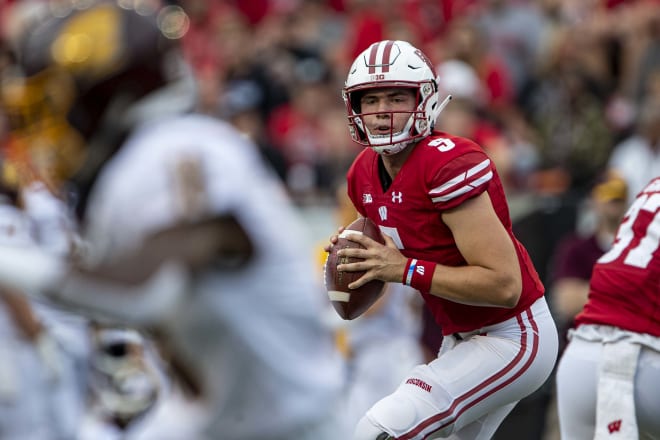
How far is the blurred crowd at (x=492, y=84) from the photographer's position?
28.2ft

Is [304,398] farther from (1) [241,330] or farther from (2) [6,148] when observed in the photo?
(2) [6,148]

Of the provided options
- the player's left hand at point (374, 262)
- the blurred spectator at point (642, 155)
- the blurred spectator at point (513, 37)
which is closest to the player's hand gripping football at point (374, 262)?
the player's left hand at point (374, 262)

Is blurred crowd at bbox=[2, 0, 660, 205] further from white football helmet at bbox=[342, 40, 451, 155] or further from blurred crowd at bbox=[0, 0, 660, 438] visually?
white football helmet at bbox=[342, 40, 451, 155]

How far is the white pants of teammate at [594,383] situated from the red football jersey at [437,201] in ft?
1.18

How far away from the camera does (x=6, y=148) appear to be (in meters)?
7.18

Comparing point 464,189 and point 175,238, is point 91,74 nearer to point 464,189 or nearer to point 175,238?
point 175,238

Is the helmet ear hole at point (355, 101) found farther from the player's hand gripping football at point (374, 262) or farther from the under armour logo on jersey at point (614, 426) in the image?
the under armour logo on jersey at point (614, 426)

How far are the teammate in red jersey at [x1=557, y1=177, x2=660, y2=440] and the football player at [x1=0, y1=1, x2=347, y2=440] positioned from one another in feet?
3.68

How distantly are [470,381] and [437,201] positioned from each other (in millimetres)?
631

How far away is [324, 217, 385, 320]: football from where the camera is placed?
4.14 m

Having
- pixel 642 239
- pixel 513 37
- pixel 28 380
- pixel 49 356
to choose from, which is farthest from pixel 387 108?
pixel 513 37

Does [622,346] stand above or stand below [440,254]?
below

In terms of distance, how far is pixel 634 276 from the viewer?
4.48m

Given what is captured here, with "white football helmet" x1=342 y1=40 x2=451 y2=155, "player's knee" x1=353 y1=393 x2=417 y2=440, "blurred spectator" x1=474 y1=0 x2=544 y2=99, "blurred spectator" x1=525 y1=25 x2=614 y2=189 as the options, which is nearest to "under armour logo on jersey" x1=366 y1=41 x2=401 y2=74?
"white football helmet" x1=342 y1=40 x2=451 y2=155
